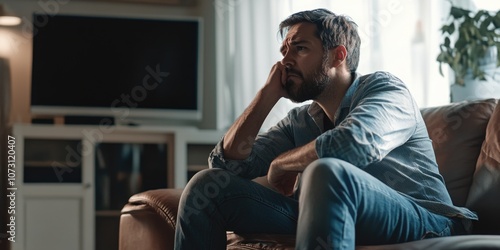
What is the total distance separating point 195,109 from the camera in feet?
13.7

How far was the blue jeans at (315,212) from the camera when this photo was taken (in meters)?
1.42

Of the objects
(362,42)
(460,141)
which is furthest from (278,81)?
(362,42)

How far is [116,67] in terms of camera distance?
4.11m

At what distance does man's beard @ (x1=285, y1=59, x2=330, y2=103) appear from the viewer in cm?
205

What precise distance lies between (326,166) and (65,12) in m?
3.23

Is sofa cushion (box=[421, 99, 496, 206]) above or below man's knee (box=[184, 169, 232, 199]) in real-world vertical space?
above

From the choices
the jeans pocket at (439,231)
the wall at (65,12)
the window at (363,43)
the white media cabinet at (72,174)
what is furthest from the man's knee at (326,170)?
the wall at (65,12)

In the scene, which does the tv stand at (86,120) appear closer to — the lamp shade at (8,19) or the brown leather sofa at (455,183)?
the lamp shade at (8,19)

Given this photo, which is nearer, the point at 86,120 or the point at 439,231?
the point at 439,231

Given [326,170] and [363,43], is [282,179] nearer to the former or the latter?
[326,170]

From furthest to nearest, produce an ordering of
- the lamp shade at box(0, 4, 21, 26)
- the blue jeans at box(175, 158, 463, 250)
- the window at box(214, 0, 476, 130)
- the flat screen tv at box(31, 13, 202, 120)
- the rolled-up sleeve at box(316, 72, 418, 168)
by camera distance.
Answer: the lamp shade at box(0, 4, 21, 26) < the flat screen tv at box(31, 13, 202, 120) < the window at box(214, 0, 476, 130) < the rolled-up sleeve at box(316, 72, 418, 168) < the blue jeans at box(175, 158, 463, 250)

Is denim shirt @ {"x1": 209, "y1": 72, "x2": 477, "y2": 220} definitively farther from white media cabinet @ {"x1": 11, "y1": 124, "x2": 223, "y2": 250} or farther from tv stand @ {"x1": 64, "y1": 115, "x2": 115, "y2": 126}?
tv stand @ {"x1": 64, "y1": 115, "x2": 115, "y2": 126}

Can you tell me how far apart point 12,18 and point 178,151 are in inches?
48.7

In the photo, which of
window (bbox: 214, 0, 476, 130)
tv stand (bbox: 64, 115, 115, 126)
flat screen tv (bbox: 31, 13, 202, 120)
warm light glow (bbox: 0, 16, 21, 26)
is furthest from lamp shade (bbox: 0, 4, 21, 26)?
window (bbox: 214, 0, 476, 130)
